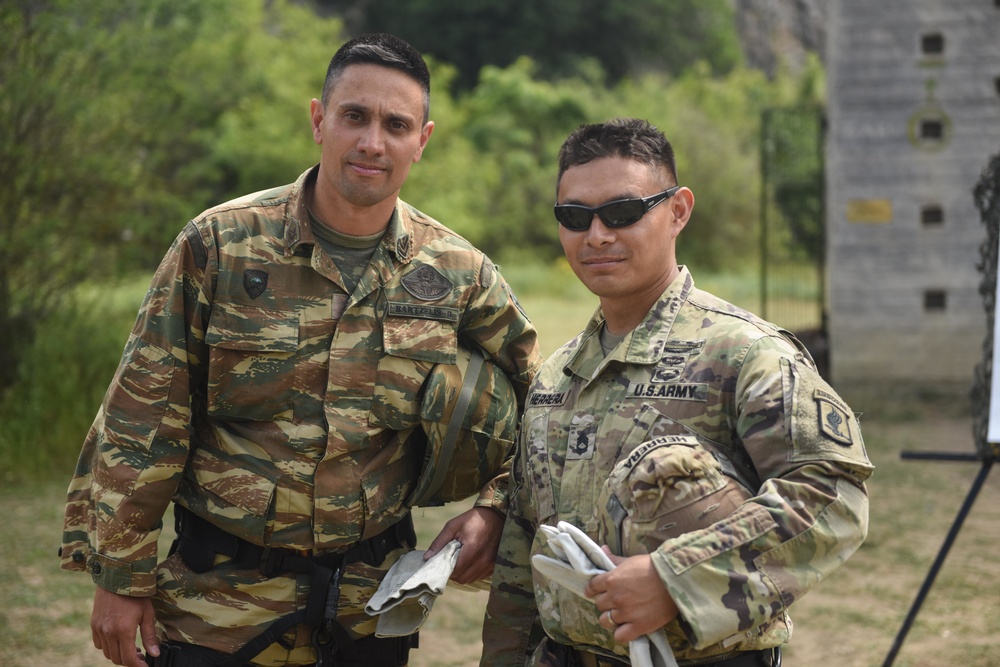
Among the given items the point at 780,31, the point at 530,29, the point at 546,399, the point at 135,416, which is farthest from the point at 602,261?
the point at 780,31

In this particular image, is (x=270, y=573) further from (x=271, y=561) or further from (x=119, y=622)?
(x=119, y=622)

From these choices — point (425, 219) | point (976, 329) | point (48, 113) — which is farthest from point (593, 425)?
point (976, 329)

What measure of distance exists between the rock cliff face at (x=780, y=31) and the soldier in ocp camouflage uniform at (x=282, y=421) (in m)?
47.2

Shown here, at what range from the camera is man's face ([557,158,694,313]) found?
2.46 metres

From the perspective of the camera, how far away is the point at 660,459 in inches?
83.2

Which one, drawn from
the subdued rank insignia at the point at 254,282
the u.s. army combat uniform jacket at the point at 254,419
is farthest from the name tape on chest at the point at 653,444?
the subdued rank insignia at the point at 254,282

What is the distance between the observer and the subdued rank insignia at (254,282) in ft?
9.45

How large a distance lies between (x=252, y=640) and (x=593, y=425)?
1.12m

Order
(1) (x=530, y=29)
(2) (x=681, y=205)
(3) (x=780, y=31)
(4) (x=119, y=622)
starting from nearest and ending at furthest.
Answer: (2) (x=681, y=205) → (4) (x=119, y=622) → (1) (x=530, y=29) → (3) (x=780, y=31)

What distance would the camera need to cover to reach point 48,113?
29.1 ft

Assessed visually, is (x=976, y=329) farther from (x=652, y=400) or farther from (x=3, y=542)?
(x=652, y=400)

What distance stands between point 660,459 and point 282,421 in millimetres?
1174

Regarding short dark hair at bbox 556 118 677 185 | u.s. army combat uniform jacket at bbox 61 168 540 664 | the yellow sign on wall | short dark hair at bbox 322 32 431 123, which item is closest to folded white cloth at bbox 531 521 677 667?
u.s. army combat uniform jacket at bbox 61 168 540 664

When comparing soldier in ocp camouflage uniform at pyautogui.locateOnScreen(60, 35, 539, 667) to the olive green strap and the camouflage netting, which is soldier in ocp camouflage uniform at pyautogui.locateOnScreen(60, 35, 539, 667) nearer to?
the olive green strap
